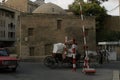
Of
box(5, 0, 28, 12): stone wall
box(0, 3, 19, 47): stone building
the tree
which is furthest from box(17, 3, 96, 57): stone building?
box(5, 0, 28, 12): stone wall

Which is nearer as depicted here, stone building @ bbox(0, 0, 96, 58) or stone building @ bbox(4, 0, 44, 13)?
stone building @ bbox(0, 0, 96, 58)

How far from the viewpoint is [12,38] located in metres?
103

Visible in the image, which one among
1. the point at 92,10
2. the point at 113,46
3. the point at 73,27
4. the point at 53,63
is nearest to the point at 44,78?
the point at 53,63

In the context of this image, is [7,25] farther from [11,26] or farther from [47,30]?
[47,30]

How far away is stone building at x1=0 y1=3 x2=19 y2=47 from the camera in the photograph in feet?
318

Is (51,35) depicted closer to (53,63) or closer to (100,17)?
(100,17)

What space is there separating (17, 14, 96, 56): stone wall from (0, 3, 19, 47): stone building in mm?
39446

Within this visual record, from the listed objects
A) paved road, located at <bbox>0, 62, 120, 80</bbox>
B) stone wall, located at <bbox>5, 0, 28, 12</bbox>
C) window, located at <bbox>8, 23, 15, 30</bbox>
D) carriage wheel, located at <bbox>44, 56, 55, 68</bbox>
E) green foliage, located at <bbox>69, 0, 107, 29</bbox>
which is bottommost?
paved road, located at <bbox>0, 62, 120, 80</bbox>

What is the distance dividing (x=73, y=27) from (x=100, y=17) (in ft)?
50.3

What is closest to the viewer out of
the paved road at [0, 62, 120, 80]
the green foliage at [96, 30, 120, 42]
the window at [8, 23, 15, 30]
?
the paved road at [0, 62, 120, 80]

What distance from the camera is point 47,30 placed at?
188 ft

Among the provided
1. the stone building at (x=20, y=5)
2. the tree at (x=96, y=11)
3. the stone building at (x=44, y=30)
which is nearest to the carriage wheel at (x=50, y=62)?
the stone building at (x=44, y=30)

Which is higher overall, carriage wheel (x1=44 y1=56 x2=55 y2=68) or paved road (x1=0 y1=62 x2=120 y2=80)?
carriage wheel (x1=44 y1=56 x2=55 y2=68)

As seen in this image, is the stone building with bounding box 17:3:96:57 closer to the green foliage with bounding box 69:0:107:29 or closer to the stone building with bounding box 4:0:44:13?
the green foliage with bounding box 69:0:107:29
